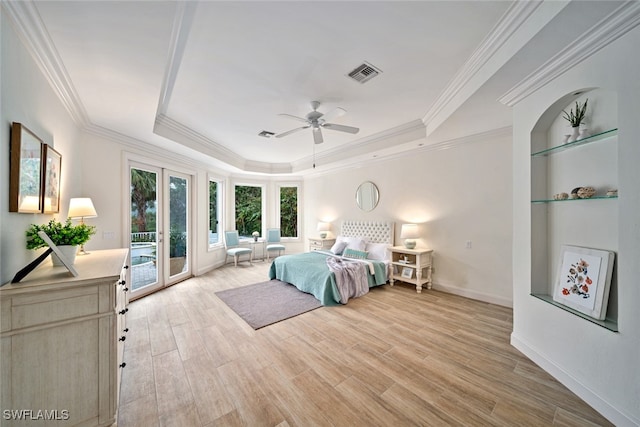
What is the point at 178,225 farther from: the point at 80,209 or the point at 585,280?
the point at 585,280

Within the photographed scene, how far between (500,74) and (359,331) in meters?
3.00

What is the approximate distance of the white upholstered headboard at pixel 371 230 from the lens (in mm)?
4957

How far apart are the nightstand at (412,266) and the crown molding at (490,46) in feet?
7.97

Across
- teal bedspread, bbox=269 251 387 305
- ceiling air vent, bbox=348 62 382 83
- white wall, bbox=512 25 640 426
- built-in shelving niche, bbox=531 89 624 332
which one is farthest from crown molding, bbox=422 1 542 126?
teal bedspread, bbox=269 251 387 305

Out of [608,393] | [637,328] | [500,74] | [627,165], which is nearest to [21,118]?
[500,74]

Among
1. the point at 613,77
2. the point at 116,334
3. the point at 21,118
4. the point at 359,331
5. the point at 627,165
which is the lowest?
the point at 359,331

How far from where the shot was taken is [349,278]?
3.86 meters

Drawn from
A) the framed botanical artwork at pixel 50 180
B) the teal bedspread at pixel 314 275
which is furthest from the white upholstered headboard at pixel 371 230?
the framed botanical artwork at pixel 50 180

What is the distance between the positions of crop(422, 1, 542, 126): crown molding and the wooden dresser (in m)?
3.31

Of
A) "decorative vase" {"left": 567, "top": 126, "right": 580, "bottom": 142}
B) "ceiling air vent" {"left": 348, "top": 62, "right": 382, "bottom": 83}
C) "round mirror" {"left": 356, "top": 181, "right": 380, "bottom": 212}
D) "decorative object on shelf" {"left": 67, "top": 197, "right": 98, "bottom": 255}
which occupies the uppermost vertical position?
"ceiling air vent" {"left": 348, "top": 62, "right": 382, "bottom": 83}

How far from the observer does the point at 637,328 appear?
1468 millimetres

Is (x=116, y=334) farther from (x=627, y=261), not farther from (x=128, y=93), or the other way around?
(x=627, y=261)

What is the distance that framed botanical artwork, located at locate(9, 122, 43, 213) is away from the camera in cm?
148

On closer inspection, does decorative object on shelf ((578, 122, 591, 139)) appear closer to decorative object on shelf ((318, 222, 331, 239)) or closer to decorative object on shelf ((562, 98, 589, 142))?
decorative object on shelf ((562, 98, 589, 142))
